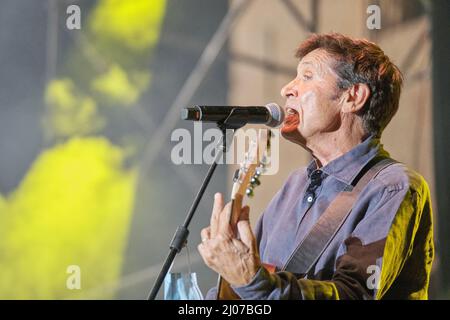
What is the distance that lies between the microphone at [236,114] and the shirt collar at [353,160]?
31 centimetres

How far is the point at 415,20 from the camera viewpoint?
3.15 metres

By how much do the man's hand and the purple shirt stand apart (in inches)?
1.3

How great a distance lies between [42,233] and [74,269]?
0.74 feet

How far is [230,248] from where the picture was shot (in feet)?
5.94

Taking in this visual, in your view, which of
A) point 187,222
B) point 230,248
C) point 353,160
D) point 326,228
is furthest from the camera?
point 353,160

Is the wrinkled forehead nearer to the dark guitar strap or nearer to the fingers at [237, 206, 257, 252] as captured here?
the dark guitar strap

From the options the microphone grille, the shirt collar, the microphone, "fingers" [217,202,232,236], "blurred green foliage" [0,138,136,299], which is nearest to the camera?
"fingers" [217,202,232,236]

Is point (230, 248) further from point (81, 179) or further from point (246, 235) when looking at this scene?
point (81, 179)

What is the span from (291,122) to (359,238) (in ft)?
1.62

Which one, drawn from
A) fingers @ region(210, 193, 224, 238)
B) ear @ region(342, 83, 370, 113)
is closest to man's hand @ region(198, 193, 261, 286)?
fingers @ region(210, 193, 224, 238)

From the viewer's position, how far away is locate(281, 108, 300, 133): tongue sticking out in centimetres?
235

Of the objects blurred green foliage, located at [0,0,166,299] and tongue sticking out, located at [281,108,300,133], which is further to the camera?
blurred green foliage, located at [0,0,166,299]

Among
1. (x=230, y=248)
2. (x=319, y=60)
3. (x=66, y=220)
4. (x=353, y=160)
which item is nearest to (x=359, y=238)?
(x=353, y=160)
